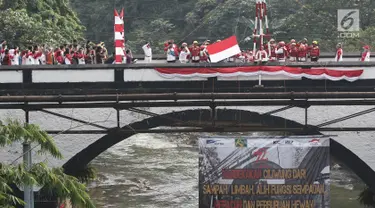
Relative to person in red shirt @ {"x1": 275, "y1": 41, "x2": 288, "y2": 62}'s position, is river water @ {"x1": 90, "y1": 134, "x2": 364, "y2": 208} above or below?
below

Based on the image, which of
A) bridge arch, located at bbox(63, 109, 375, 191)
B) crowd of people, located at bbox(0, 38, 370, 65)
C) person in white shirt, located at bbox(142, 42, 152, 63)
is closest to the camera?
bridge arch, located at bbox(63, 109, 375, 191)

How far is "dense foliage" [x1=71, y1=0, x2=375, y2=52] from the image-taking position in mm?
39812

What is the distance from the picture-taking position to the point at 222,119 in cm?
2036

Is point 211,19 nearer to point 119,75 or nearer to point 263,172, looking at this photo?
point 119,75

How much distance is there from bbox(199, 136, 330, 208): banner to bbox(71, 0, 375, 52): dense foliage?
14.7m

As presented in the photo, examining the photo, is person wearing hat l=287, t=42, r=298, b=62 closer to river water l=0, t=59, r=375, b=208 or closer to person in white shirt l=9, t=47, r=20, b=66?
river water l=0, t=59, r=375, b=208

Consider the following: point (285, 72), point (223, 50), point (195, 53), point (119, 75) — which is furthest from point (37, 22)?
point (285, 72)

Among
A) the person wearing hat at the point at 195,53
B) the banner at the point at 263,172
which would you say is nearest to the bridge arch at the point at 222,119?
the banner at the point at 263,172

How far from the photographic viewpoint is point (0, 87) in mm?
20094

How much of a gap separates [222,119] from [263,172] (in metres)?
2.62

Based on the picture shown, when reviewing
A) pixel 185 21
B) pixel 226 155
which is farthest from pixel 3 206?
pixel 185 21

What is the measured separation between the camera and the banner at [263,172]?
18094mm

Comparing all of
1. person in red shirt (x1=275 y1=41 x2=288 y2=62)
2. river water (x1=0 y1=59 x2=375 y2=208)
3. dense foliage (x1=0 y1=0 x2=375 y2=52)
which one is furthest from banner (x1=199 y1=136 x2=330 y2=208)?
dense foliage (x1=0 y1=0 x2=375 y2=52)

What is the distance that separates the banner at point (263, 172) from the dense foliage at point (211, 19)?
14.7m
